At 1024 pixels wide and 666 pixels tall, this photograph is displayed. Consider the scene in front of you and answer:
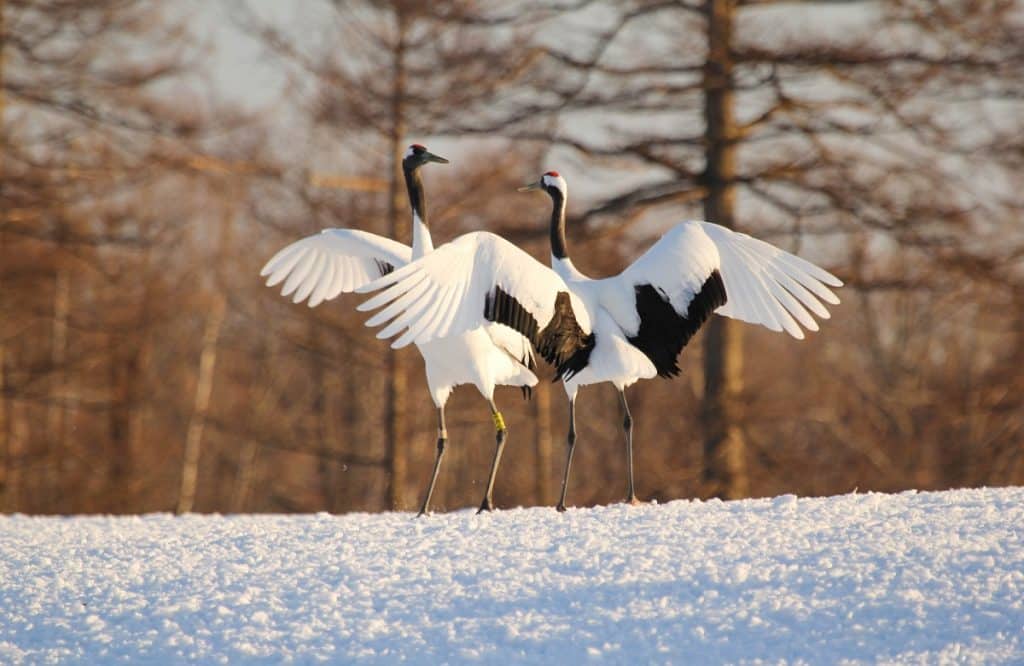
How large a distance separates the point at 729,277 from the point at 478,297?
227 cm

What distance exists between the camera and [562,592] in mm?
7281

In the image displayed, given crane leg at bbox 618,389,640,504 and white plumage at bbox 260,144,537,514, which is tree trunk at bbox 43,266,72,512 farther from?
crane leg at bbox 618,389,640,504

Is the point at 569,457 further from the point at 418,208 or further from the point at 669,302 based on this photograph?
the point at 418,208

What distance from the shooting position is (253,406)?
1400 inches

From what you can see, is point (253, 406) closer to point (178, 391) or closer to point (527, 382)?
point (178, 391)

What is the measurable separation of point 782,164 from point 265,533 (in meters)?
8.81

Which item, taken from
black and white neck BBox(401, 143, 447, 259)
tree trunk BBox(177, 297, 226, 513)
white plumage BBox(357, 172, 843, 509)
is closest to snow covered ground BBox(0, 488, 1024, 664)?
white plumage BBox(357, 172, 843, 509)

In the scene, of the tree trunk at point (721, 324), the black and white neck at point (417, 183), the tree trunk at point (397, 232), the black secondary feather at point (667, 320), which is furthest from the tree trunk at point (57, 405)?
the black secondary feather at point (667, 320)

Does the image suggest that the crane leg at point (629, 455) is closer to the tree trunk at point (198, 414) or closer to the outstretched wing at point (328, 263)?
the outstretched wing at point (328, 263)

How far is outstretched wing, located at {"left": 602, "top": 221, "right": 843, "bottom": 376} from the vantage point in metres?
10.0

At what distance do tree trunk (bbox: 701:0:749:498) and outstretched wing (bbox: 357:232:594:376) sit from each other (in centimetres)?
660

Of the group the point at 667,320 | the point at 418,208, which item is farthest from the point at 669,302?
the point at 418,208

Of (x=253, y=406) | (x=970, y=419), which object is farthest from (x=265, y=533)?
(x=253, y=406)

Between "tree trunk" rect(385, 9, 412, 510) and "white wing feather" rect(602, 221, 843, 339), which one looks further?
"tree trunk" rect(385, 9, 412, 510)
